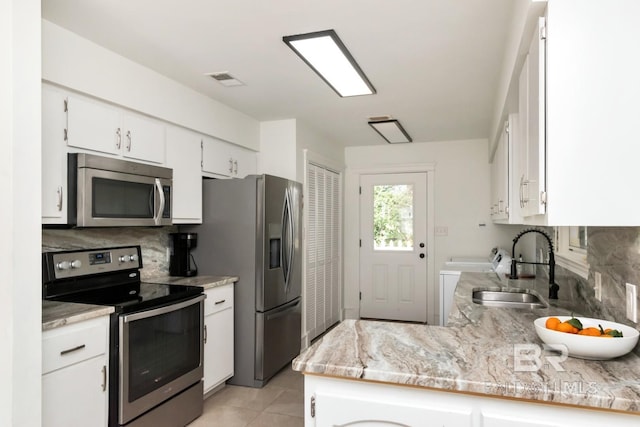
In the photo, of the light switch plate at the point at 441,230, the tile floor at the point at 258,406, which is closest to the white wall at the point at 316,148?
the light switch plate at the point at 441,230

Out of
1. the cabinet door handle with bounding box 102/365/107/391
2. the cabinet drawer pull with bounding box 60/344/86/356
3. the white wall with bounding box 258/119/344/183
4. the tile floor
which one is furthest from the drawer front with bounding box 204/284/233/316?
the white wall with bounding box 258/119/344/183

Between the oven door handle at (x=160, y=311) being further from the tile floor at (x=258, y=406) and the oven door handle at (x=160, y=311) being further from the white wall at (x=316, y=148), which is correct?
the white wall at (x=316, y=148)

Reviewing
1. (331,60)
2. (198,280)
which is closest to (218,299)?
(198,280)

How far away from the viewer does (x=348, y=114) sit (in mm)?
4086

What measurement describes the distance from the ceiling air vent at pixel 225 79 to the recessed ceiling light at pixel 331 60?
0.63 metres

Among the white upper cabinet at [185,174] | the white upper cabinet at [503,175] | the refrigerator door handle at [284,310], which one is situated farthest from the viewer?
the refrigerator door handle at [284,310]

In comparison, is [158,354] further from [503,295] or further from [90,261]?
[503,295]

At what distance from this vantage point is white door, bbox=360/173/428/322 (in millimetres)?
5539

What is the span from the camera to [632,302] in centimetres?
153

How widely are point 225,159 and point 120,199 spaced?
131 centimetres

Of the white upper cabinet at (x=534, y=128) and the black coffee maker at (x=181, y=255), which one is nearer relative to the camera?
the white upper cabinet at (x=534, y=128)

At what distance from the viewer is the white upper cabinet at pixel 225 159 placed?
355cm

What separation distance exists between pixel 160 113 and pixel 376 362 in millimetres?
2350
